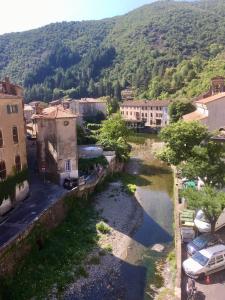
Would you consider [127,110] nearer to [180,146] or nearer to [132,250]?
[180,146]

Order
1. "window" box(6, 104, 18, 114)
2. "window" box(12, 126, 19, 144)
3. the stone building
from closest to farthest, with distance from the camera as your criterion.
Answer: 1. "window" box(6, 104, 18, 114)
2. "window" box(12, 126, 19, 144)
3. the stone building

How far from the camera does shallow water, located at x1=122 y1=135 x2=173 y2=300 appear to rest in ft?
86.2

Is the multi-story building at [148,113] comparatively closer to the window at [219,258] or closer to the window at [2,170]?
the window at [2,170]

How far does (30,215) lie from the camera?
30.5 metres

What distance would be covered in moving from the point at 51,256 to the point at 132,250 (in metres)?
7.39

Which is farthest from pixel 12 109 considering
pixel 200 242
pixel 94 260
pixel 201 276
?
pixel 201 276

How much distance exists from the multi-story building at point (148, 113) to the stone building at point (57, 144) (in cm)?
6814

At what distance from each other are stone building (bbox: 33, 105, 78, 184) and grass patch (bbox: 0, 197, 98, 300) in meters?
6.67

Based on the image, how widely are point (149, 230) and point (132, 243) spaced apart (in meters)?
3.25

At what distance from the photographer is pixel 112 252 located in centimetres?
3031

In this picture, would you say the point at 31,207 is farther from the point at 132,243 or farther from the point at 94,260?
the point at 132,243

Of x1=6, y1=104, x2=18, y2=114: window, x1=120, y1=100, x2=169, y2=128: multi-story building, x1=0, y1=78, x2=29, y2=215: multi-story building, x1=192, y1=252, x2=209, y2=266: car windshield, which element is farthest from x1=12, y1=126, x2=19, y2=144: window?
x1=120, y1=100, x2=169, y2=128: multi-story building

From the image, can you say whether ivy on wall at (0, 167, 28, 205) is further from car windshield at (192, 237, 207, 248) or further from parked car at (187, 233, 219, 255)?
car windshield at (192, 237, 207, 248)

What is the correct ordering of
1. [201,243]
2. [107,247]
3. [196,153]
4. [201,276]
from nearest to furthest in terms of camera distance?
1. [201,276]
2. [201,243]
3. [107,247]
4. [196,153]
